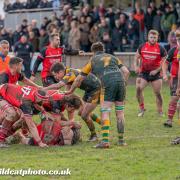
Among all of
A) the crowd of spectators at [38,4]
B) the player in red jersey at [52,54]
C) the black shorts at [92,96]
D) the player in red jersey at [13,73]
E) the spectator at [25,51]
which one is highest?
the player in red jersey at [13,73]

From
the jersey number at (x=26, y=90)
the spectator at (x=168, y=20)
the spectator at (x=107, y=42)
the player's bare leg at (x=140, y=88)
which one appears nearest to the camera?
the jersey number at (x=26, y=90)

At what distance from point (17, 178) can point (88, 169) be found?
115 cm

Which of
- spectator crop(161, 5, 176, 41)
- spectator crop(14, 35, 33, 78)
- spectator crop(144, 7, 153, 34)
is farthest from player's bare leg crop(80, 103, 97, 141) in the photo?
spectator crop(14, 35, 33, 78)

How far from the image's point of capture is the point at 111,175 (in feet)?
34.1

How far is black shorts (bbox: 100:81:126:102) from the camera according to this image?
42.2 feet

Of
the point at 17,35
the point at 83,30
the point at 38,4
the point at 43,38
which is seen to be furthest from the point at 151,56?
the point at 38,4

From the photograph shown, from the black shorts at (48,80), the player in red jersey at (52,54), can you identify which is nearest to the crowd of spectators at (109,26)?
the player in red jersey at (52,54)

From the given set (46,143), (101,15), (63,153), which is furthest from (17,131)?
(101,15)

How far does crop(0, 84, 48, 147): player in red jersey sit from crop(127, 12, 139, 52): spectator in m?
16.4

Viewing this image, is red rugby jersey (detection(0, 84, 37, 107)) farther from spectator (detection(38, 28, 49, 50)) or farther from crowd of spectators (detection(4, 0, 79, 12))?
crowd of spectators (detection(4, 0, 79, 12))

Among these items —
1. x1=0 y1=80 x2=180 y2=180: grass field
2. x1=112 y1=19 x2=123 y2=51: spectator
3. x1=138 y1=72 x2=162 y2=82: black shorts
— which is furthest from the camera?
x1=112 y1=19 x2=123 y2=51: spectator

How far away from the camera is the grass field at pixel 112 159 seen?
1051 cm

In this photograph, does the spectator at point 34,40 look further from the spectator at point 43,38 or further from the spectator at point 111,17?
the spectator at point 111,17

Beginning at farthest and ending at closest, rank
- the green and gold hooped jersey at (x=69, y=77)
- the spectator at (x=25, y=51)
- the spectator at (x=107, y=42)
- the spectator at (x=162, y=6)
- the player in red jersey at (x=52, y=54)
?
1. the spectator at (x=25, y=51)
2. the spectator at (x=107, y=42)
3. the spectator at (x=162, y=6)
4. the player in red jersey at (x=52, y=54)
5. the green and gold hooped jersey at (x=69, y=77)
